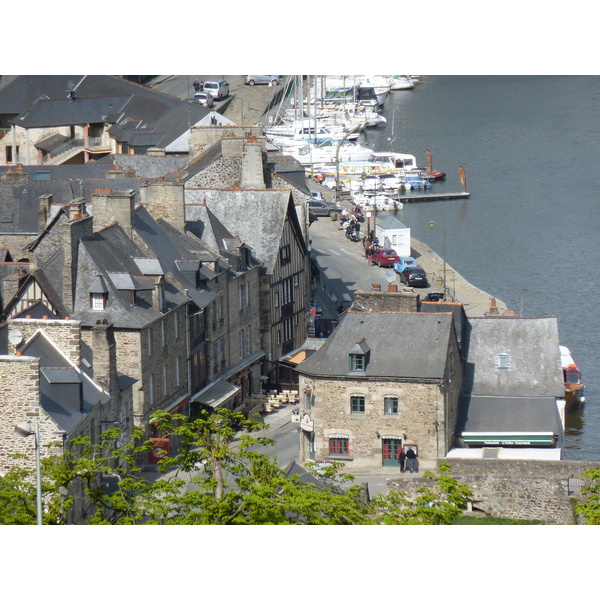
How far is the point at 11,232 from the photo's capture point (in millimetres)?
63438

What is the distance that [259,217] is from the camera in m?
62.6

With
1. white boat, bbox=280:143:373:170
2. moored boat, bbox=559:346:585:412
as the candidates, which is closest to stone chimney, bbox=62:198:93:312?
moored boat, bbox=559:346:585:412

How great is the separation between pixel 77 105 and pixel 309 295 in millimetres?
29296

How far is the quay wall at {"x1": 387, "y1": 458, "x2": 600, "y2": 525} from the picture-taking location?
1756 inches

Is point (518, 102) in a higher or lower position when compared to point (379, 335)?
higher

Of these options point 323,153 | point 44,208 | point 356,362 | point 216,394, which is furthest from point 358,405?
point 323,153

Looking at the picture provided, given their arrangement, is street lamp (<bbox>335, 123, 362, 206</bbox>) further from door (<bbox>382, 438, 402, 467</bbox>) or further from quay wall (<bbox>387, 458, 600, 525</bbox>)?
quay wall (<bbox>387, 458, 600, 525</bbox>)

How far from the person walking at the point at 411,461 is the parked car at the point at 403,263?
33.6 metres

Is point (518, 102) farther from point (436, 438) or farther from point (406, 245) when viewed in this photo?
point (436, 438)

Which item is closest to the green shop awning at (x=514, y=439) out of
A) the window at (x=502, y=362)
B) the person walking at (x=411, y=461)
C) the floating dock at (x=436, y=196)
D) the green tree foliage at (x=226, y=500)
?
the person walking at (x=411, y=461)

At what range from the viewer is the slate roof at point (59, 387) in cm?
4191

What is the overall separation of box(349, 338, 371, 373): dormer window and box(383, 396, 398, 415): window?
1217 millimetres

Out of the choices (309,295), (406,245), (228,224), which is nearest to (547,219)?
(406,245)

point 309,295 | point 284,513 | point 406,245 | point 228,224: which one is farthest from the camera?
point 406,245
